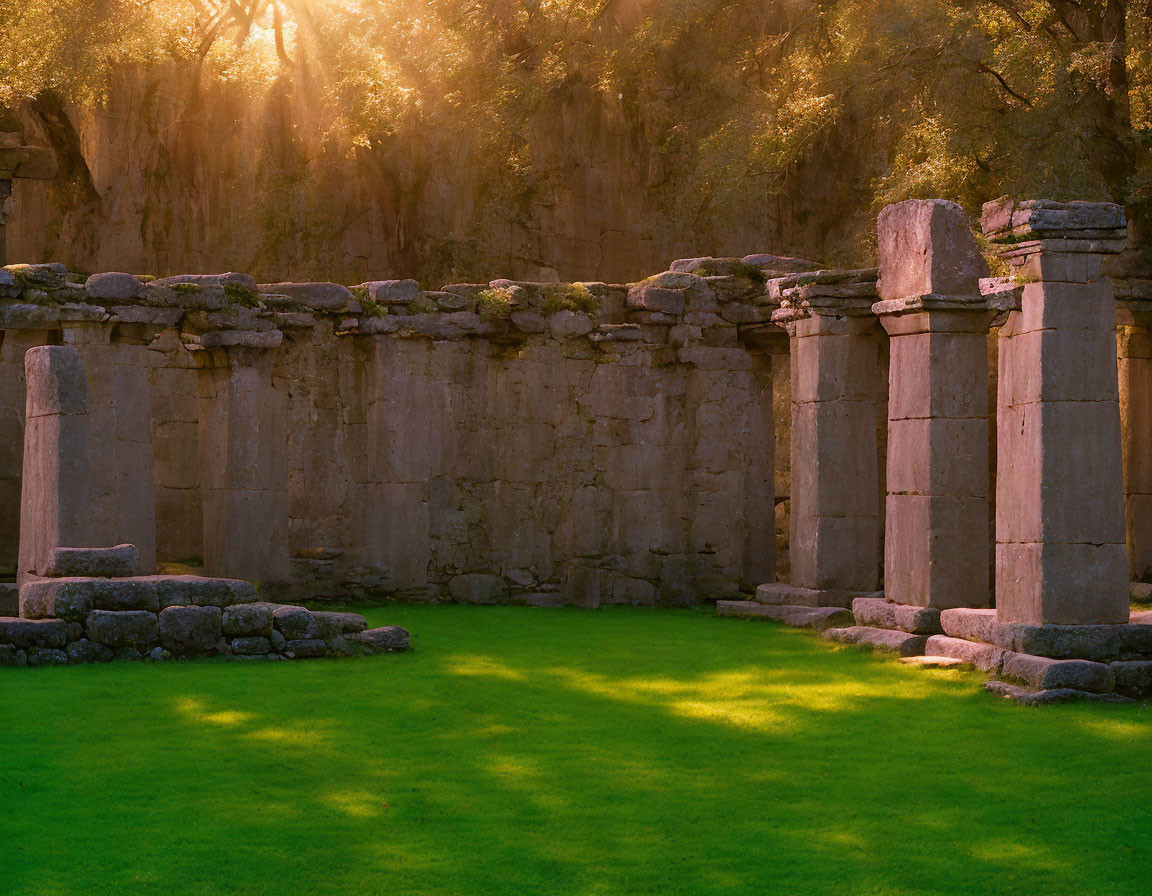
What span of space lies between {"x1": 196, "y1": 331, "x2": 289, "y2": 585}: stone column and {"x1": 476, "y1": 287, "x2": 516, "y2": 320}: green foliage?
2.58 m

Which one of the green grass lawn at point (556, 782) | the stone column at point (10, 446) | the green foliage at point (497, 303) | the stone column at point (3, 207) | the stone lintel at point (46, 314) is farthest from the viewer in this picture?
the stone column at point (3, 207)

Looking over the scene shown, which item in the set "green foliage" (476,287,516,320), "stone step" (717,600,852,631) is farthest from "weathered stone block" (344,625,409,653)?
"green foliage" (476,287,516,320)

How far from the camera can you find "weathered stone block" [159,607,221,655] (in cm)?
1226

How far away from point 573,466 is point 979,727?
9.18 metres

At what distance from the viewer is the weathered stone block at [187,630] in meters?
12.3

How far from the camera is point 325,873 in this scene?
689cm

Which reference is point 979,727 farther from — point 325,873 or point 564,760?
point 325,873

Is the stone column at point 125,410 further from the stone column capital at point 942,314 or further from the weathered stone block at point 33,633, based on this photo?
the stone column capital at point 942,314

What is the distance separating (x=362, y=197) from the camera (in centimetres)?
2792

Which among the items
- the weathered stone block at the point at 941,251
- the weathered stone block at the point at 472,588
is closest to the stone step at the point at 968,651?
the weathered stone block at the point at 941,251

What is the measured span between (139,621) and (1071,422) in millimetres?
7431

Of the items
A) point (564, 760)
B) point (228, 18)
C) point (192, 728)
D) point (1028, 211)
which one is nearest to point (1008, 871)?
point (564, 760)

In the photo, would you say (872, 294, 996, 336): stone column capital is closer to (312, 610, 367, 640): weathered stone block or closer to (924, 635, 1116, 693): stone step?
(924, 635, 1116, 693): stone step

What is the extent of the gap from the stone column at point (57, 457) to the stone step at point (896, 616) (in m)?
7.12
